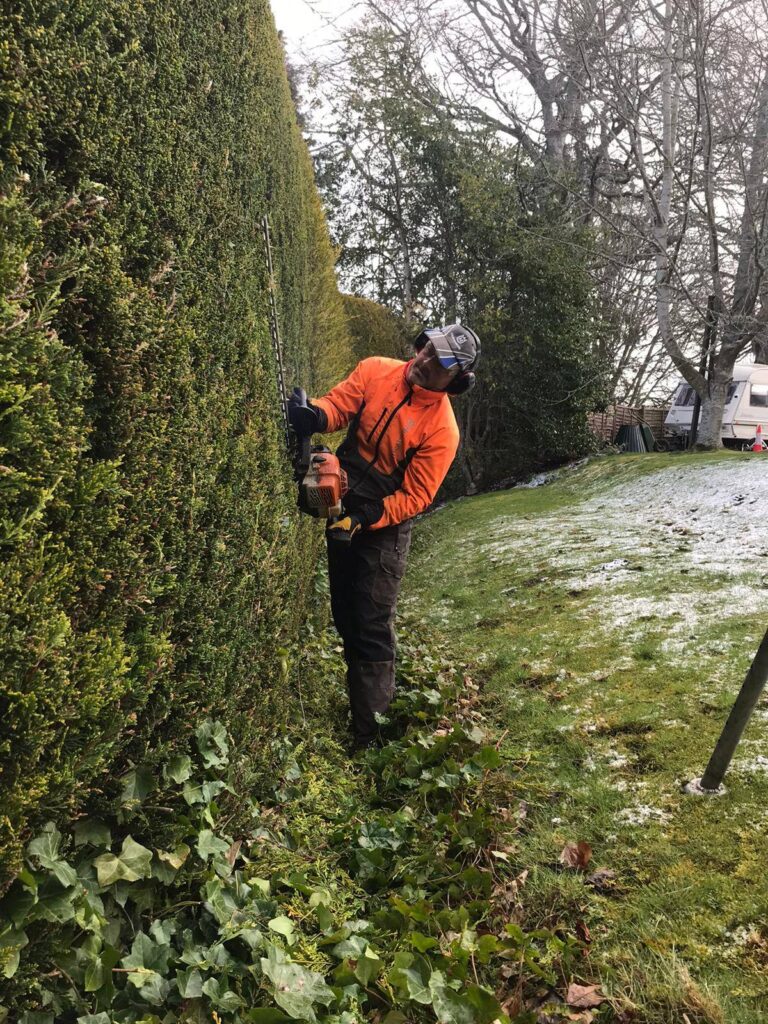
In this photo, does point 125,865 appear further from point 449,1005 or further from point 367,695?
point 367,695

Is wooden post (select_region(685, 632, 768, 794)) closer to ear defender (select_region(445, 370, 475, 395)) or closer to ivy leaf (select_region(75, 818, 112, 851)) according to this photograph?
ear defender (select_region(445, 370, 475, 395))

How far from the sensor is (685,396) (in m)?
21.8

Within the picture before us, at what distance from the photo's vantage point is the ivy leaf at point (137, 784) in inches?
67.4

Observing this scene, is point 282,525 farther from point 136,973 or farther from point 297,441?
point 136,973

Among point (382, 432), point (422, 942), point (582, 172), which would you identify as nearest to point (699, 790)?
point (422, 942)

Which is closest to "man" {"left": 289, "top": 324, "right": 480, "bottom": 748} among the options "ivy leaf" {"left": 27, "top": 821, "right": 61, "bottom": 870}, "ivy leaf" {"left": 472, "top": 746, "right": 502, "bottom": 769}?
"ivy leaf" {"left": 472, "top": 746, "right": 502, "bottom": 769}

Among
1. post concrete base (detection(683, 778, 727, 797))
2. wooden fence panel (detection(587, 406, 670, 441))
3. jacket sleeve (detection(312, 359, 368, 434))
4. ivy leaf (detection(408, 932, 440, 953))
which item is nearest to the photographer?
ivy leaf (detection(408, 932, 440, 953))

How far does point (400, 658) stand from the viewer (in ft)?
16.3

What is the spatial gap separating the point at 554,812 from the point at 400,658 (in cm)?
194

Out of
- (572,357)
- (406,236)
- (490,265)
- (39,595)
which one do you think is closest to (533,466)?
(572,357)

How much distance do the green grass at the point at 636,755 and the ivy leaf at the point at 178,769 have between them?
1.53 metres

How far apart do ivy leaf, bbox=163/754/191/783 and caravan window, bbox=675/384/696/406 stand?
74.1 feet

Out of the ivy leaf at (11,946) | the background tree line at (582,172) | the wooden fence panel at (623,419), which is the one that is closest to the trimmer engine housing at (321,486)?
the ivy leaf at (11,946)

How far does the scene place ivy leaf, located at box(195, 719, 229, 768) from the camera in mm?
2125
